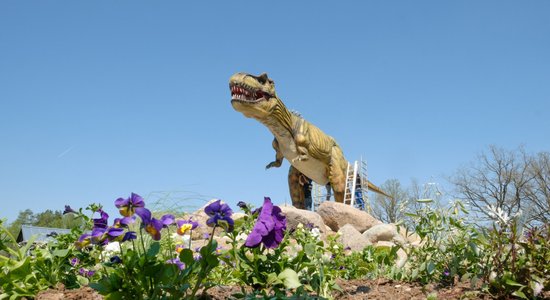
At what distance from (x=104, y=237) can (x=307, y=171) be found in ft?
35.8

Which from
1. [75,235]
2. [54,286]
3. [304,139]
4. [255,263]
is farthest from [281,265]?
[304,139]

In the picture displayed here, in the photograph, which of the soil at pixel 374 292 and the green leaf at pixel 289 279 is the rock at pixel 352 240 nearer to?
the soil at pixel 374 292

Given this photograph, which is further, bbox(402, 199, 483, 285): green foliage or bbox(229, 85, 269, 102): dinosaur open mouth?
bbox(229, 85, 269, 102): dinosaur open mouth

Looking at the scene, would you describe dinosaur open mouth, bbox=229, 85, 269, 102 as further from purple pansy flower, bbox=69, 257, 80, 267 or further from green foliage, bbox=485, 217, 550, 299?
green foliage, bbox=485, 217, 550, 299

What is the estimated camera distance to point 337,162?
510 inches

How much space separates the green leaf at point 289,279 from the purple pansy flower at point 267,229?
4.7 inches

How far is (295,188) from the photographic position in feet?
45.1

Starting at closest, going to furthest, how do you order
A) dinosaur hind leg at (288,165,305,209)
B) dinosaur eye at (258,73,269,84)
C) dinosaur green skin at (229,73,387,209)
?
dinosaur green skin at (229,73,387,209) < dinosaur eye at (258,73,269,84) < dinosaur hind leg at (288,165,305,209)

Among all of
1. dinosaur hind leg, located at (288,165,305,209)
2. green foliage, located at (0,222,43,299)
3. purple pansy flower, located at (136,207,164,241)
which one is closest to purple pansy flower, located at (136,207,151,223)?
purple pansy flower, located at (136,207,164,241)

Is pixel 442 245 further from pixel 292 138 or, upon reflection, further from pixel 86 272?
pixel 292 138

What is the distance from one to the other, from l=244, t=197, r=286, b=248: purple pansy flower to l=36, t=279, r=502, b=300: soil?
447 mm

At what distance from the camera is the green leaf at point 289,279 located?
1.79m

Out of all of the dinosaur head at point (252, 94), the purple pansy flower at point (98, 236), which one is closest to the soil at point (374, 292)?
the purple pansy flower at point (98, 236)

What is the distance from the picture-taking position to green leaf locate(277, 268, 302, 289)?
1.79 meters
